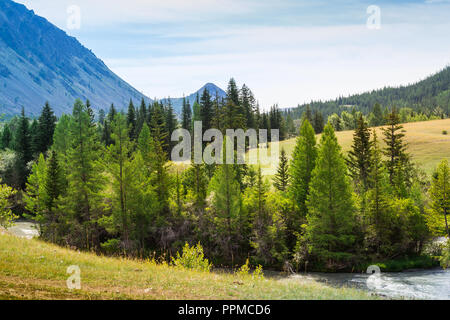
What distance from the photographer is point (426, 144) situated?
8075 cm

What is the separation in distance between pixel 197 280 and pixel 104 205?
34492 millimetres

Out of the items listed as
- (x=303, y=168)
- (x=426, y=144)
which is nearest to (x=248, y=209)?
(x=303, y=168)

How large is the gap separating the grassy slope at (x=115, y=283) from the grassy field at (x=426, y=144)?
51.5m

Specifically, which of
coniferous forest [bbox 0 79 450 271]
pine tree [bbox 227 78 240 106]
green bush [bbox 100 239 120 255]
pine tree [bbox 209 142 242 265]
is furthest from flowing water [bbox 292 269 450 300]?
pine tree [bbox 227 78 240 106]

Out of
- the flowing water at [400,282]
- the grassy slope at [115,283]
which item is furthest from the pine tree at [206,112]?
the grassy slope at [115,283]

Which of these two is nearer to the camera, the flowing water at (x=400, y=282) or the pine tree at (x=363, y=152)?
the flowing water at (x=400, y=282)

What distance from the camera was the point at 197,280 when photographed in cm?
1370

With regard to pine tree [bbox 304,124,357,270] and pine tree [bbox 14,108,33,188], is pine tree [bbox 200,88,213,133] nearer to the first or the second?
pine tree [bbox 14,108,33,188]

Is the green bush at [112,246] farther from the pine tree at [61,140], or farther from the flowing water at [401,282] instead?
the pine tree at [61,140]

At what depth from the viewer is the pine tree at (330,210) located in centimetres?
3834

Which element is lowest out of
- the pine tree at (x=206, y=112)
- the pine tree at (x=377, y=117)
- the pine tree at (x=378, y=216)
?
the pine tree at (x=378, y=216)

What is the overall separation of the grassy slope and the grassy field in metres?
51.5

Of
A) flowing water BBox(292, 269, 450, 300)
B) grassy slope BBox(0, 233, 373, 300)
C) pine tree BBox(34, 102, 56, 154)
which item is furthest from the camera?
pine tree BBox(34, 102, 56, 154)

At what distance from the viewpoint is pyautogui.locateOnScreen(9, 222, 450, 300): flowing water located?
27875mm
